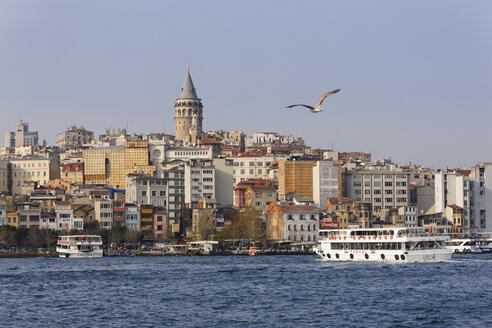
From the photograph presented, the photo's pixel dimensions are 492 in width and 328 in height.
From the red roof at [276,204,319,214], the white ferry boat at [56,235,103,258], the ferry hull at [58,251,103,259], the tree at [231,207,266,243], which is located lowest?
the ferry hull at [58,251,103,259]

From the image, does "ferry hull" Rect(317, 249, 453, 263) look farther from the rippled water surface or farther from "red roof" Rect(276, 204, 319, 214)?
"red roof" Rect(276, 204, 319, 214)

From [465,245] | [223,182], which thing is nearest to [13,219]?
[223,182]

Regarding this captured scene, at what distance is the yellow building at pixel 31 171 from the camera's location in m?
140

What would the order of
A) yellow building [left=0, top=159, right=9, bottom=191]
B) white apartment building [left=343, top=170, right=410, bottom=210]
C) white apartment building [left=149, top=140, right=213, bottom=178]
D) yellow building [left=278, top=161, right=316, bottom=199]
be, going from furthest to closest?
white apartment building [left=149, top=140, right=213, bottom=178] < yellow building [left=0, top=159, right=9, bottom=191] < white apartment building [left=343, top=170, right=410, bottom=210] < yellow building [left=278, top=161, right=316, bottom=199]

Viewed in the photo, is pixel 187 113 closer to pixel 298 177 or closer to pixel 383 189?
pixel 298 177

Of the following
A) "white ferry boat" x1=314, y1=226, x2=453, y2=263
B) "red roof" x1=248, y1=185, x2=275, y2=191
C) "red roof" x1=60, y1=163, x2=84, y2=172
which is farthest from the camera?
"red roof" x1=60, y1=163, x2=84, y2=172

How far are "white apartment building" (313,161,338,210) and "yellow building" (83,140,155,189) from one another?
30.7 meters

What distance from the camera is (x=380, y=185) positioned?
114000mm

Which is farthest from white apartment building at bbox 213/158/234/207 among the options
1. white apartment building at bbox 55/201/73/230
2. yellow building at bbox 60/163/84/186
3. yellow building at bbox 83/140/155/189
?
yellow building at bbox 60/163/84/186

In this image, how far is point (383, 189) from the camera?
114 m

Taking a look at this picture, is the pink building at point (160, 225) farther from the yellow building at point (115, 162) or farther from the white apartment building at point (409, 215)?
the yellow building at point (115, 162)

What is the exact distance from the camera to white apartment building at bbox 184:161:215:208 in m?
112

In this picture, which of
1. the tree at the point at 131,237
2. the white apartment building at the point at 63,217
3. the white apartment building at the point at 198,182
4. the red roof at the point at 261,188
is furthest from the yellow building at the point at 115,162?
the tree at the point at 131,237

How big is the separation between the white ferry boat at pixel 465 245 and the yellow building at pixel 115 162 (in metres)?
49.4
